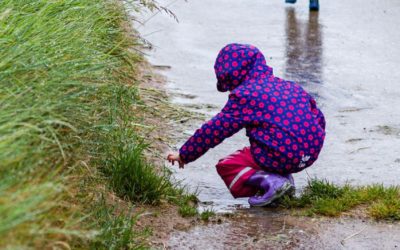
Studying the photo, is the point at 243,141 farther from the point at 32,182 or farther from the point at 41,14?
the point at 32,182

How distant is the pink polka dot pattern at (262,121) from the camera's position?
476 cm

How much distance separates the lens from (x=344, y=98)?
22.8 feet

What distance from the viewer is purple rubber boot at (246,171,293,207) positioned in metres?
4.84

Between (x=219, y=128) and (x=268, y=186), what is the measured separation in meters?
0.43

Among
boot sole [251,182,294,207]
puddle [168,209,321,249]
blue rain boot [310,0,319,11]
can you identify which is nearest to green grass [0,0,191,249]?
puddle [168,209,321,249]

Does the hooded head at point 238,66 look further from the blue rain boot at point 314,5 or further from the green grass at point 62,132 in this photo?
the blue rain boot at point 314,5

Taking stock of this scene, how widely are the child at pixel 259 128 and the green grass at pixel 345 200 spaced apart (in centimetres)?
12

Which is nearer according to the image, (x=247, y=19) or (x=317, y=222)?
(x=317, y=222)

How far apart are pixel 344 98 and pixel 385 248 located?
9.32 feet

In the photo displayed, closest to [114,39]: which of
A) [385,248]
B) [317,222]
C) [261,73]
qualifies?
[261,73]

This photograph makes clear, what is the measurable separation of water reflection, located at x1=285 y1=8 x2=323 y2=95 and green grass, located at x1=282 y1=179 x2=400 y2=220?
2217mm

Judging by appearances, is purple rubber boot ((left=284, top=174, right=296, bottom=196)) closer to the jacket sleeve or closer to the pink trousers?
the pink trousers

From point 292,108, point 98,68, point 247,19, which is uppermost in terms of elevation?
point 98,68

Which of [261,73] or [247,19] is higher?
[261,73]
